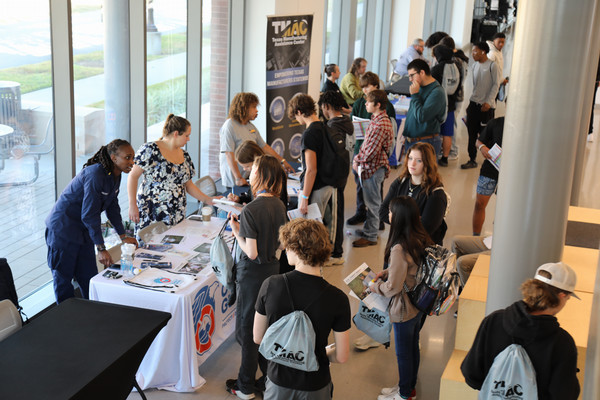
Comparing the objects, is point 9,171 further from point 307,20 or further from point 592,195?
point 592,195

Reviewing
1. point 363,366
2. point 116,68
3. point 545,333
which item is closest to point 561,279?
point 545,333

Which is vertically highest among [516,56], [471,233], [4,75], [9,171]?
[516,56]

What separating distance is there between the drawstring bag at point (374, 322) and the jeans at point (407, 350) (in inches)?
3.1

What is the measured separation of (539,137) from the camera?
312 cm

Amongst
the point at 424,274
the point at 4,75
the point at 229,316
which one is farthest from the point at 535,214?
the point at 4,75

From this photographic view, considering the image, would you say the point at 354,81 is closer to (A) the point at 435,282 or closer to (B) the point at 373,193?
(B) the point at 373,193

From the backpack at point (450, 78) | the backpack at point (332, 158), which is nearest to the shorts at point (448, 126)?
the backpack at point (450, 78)

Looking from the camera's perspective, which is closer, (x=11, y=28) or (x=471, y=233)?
(x=11, y=28)

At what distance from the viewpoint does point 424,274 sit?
357 cm

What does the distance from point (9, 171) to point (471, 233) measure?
469 centimetres

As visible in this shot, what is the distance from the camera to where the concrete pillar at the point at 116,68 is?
5.50 metres

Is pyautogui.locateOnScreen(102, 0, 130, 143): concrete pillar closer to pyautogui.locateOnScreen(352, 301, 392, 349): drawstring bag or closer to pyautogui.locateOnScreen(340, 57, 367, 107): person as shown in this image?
pyautogui.locateOnScreen(352, 301, 392, 349): drawstring bag

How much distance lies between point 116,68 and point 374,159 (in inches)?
99.4

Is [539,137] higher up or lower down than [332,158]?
higher up
